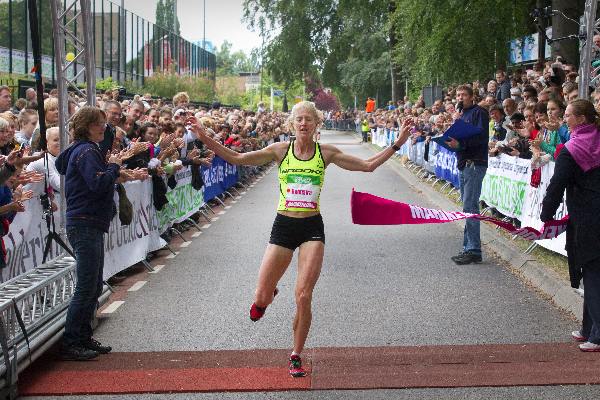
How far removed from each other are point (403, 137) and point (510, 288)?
3741mm

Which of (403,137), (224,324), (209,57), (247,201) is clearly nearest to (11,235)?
(224,324)

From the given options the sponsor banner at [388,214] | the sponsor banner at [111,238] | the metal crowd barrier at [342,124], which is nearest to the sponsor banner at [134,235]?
the sponsor banner at [111,238]

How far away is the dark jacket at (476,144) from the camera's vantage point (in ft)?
40.7

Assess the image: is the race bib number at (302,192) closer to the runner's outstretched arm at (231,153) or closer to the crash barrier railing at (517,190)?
the runner's outstretched arm at (231,153)

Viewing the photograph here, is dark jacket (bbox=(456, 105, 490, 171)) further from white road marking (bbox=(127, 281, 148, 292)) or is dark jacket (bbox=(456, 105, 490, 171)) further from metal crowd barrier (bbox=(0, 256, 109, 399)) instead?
metal crowd barrier (bbox=(0, 256, 109, 399))

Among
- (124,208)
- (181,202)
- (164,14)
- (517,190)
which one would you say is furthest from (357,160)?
(164,14)

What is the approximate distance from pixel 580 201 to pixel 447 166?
54.0 feet

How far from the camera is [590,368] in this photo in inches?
273

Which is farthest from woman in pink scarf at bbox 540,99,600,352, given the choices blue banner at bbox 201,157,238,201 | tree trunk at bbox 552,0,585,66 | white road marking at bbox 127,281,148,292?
tree trunk at bbox 552,0,585,66

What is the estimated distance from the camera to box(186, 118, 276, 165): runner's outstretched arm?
285 inches

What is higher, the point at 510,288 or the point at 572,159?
the point at 572,159

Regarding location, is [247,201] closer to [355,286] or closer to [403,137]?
[355,286]

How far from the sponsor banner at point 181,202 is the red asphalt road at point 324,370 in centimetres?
670

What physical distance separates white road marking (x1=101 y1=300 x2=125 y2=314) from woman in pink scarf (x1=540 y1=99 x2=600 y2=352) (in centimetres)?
438
